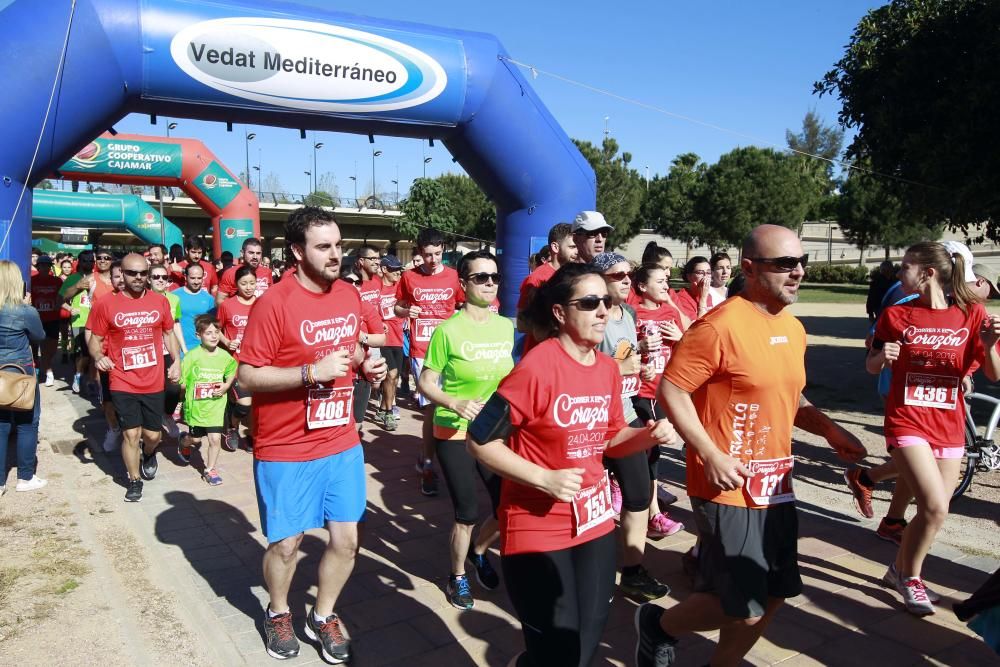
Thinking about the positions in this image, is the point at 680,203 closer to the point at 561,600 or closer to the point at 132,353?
the point at 132,353

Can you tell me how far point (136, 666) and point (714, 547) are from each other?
274 cm

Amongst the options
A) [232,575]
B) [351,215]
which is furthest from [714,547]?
[351,215]

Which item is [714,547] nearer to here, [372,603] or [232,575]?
[372,603]

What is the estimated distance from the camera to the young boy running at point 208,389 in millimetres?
6566

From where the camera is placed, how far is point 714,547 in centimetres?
284

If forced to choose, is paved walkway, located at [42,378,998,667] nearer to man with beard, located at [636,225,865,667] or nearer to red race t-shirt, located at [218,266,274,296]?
man with beard, located at [636,225,865,667]

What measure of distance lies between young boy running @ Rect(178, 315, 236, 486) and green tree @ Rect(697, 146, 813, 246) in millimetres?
39741

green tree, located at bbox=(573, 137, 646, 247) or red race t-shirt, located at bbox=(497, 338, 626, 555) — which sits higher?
green tree, located at bbox=(573, 137, 646, 247)

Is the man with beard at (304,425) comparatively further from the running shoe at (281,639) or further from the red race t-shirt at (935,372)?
the red race t-shirt at (935,372)

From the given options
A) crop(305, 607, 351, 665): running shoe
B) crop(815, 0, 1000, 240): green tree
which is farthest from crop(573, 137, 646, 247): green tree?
crop(305, 607, 351, 665): running shoe

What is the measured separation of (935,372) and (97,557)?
5146 mm

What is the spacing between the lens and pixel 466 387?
4.20 m

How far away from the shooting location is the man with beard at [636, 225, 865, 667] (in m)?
2.80

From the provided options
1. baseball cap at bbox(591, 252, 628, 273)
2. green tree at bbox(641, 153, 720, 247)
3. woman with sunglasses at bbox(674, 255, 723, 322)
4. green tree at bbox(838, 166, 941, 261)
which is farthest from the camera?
green tree at bbox(641, 153, 720, 247)
